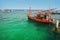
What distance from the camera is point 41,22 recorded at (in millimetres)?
21203

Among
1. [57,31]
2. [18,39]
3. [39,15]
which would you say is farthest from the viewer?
[39,15]

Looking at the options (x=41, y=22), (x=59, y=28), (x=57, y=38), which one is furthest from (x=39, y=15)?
(x=57, y=38)

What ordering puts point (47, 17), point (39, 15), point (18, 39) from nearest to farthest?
point (18, 39)
point (47, 17)
point (39, 15)

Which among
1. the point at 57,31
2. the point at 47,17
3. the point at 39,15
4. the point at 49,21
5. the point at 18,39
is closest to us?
the point at 18,39

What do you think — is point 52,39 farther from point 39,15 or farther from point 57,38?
point 39,15

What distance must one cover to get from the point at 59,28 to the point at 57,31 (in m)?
0.46

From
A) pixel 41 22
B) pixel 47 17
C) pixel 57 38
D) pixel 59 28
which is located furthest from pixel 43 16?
pixel 57 38

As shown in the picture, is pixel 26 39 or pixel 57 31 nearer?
pixel 26 39

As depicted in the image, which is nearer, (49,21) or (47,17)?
(49,21)

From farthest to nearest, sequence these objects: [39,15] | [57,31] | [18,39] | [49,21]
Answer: [39,15] → [49,21] → [57,31] → [18,39]

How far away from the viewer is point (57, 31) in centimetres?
1296

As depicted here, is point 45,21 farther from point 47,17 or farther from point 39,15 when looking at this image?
point 39,15

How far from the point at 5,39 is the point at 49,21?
1064cm

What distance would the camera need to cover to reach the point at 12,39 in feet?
36.2
